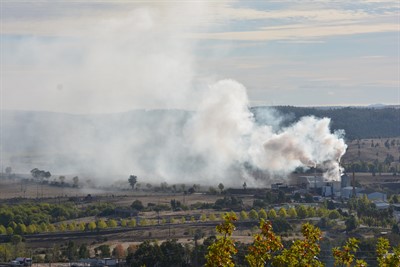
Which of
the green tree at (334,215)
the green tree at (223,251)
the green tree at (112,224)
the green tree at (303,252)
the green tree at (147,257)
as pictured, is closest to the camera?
the green tree at (223,251)

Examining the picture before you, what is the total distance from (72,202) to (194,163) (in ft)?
240

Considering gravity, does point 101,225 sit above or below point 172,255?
above

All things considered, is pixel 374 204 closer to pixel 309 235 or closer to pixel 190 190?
pixel 190 190

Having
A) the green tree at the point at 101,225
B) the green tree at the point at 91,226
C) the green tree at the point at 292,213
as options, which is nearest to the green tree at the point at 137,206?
the green tree at the point at 101,225

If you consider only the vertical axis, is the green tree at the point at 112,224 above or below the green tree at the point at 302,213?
below

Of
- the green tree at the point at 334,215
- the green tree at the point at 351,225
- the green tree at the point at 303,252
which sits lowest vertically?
the green tree at the point at 303,252

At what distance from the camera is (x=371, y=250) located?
65250mm

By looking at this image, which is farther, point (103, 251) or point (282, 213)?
point (282, 213)

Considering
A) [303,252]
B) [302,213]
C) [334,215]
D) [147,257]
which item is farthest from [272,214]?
[303,252]

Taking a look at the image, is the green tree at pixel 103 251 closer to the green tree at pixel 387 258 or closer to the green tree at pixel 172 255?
the green tree at pixel 172 255

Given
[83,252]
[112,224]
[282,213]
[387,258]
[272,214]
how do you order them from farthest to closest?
[282,213] → [112,224] → [272,214] → [83,252] → [387,258]

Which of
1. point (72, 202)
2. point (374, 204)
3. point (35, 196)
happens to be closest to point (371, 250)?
point (374, 204)

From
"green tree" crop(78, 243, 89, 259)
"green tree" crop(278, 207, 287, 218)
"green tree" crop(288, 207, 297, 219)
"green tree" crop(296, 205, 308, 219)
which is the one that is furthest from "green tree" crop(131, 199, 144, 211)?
"green tree" crop(78, 243, 89, 259)

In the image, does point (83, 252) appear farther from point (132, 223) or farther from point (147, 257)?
point (132, 223)
